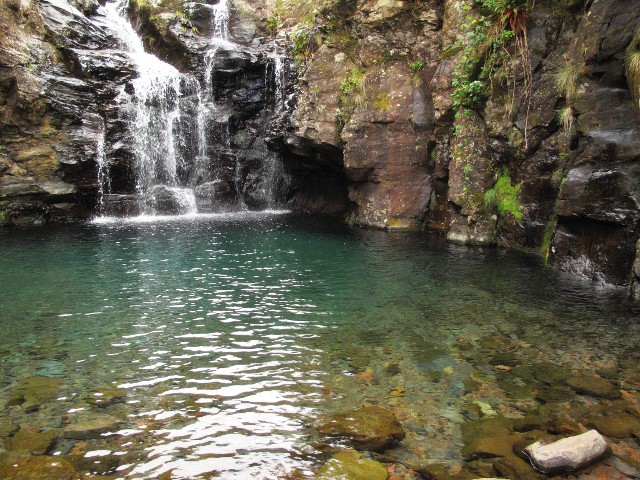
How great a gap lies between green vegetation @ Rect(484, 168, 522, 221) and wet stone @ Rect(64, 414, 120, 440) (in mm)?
11858

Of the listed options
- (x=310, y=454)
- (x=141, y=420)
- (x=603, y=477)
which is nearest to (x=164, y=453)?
(x=141, y=420)

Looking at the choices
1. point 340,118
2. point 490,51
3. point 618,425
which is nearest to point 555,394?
point 618,425

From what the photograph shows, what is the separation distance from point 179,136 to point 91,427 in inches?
766

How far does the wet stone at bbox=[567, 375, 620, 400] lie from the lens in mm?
5312

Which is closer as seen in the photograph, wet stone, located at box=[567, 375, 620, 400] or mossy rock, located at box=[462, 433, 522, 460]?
mossy rock, located at box=[462, 433, 522, 460]

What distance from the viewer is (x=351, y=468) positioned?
13.3ft

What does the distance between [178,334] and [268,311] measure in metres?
1.72

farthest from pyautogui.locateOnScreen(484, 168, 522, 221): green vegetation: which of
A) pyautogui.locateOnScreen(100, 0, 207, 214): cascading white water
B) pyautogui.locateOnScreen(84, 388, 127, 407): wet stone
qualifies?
pyautogui.locateOnScreen(100, 0, 207, 214): cascading white water

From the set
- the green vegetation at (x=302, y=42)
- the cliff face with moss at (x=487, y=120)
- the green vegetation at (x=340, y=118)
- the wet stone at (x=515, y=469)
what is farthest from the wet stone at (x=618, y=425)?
the green vegetation at (x=302, y=42)

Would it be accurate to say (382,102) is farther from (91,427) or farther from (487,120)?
(91,427)

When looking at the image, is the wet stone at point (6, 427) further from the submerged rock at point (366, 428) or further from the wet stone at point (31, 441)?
the submerged rock at point (366, 428)

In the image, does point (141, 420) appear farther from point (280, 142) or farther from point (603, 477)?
point (280, 142)

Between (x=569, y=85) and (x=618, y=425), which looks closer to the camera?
(x=618, y=425)

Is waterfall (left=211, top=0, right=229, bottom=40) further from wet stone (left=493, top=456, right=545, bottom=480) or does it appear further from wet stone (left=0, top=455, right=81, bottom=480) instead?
wet stone (left=493, top=456, right=545, bottom=480)
